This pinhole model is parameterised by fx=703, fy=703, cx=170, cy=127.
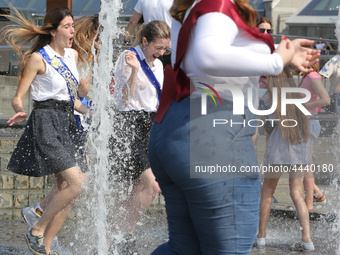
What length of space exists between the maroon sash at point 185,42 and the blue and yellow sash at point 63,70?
2.34 metres

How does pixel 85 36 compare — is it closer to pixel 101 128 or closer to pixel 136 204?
pixel 101 128

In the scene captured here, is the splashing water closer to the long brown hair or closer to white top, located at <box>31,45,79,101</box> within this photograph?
white top, located at <box>31,45,79,101</box>

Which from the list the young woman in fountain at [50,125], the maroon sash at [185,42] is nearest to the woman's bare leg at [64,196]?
the young woman in fountain at [50,125]

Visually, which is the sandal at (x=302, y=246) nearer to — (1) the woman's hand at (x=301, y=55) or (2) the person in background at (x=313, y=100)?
(2) the person in background at (x=313, y=100)

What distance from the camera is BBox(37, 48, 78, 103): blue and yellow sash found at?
466 centimetres

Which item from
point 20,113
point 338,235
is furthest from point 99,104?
point 338,235

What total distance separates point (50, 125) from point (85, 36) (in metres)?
1.06

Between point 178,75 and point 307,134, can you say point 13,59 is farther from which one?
point 178,75

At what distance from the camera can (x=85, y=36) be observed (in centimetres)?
535

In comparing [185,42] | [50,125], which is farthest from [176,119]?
[50,125]

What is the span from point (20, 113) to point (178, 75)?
2339 millimetres

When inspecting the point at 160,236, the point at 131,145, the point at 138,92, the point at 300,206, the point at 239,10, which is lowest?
the point at 160,236

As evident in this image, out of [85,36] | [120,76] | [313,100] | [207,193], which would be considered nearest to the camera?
[207,193]

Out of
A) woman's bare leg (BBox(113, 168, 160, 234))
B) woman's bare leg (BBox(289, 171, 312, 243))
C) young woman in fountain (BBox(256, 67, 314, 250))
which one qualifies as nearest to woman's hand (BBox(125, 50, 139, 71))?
woman's bare leg (BBox(113, 168, 160, 234))
